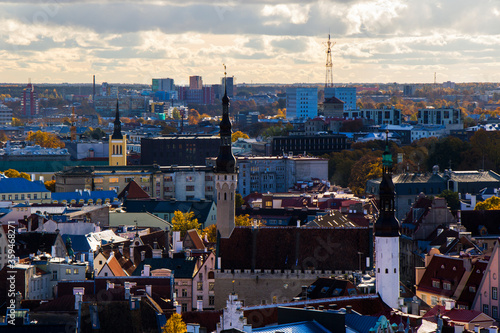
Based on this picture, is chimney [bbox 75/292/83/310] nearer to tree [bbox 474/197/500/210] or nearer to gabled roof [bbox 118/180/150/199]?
tree [bbox 474/197/500/210]

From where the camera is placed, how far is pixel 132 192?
139 meters

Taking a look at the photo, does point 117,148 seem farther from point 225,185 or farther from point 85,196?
point 225,185

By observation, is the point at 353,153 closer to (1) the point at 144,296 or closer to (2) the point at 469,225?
(2) the point at 469,225

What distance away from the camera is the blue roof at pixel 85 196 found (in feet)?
455

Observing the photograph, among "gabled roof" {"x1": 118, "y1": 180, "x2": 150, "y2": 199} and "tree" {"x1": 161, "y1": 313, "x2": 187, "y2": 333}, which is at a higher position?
"gabled roof" {"x1": 118, "y1": 180, "x2": 150, "y2": 199}

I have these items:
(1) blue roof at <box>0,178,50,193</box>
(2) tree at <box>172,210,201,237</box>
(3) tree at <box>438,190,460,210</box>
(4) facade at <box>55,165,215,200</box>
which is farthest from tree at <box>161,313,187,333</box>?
(4) facade at <box>55,165,215,200</box>

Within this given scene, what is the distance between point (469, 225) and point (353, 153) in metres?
102

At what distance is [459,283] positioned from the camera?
244 feet

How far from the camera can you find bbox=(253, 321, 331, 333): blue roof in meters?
49.5

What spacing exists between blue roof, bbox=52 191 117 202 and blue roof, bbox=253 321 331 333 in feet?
290

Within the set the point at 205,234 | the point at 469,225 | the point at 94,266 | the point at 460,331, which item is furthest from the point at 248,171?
the point at 460,331

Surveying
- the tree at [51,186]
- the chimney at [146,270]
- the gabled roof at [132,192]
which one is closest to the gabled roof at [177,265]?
the chimney at [146,270]

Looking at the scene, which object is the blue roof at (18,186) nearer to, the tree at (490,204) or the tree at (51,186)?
the tree at (51,186)

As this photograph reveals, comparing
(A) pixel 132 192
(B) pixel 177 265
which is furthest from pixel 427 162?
(B) pixel 177 265
